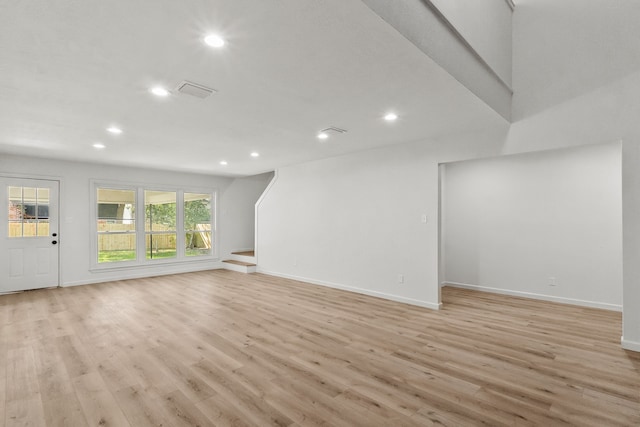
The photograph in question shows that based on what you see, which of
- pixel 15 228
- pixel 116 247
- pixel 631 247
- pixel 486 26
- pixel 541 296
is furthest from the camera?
pixel 116 247

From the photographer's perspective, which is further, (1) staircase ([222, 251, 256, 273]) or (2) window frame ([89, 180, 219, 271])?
(1) staircase ([222, 251, 256, 273])

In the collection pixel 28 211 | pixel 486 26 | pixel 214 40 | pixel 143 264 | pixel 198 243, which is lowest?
pixel 143 264

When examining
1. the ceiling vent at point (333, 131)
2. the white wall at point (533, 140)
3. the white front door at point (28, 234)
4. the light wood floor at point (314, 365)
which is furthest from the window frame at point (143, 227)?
the ceiling vent at point (333, 131)

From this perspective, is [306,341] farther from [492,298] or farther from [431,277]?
[492,298]

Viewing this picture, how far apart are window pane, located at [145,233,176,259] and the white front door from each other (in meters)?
1.67

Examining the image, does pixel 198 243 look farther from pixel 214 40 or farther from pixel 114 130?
pixel 214 40

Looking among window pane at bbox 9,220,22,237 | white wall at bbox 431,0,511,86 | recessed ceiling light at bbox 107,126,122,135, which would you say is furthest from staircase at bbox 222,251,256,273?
white wall at bbox 431,0,511,86

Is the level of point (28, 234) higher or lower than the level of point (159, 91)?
lower

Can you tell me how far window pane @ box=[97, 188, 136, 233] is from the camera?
675 centimetres

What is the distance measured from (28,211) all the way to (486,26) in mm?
7856

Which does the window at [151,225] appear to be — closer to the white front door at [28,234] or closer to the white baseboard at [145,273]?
the white baseboard at [145,273]

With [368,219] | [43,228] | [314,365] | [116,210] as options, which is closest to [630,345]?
[314,365]

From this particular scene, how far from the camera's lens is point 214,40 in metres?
2.03

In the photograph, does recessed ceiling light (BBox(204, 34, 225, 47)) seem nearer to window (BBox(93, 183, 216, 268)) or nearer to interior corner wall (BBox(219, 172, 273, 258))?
window (BBox(93, 183, 216, 268))
